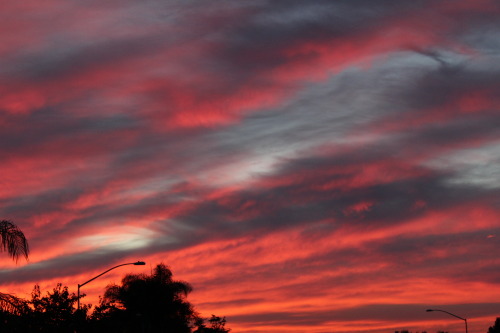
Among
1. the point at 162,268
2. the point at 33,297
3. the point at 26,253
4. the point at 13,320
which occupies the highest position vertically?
the point at 162,268

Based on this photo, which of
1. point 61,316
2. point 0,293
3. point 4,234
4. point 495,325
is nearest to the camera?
point 0,293

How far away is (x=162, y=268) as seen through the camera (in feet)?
333

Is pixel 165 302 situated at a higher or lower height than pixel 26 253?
higher

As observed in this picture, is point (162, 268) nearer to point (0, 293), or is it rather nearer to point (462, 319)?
point (462, 319)

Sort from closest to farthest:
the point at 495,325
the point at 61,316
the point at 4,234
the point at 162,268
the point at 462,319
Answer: the point at 4,234 → the point at 61,316 → the point at 462,319 → the point at 162,268 → the point at 495,325

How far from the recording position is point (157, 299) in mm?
99062

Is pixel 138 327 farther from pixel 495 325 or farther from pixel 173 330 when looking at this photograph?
pixel 495 325

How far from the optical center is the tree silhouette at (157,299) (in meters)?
97.9

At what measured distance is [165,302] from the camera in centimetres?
9900

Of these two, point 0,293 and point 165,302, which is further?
point 165,302

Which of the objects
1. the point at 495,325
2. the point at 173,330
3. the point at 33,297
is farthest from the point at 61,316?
the point at 495,325

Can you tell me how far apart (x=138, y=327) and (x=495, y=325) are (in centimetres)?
8910

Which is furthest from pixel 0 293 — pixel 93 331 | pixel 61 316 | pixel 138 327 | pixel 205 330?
pixel 205 330

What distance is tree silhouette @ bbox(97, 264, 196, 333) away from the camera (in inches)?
3856
